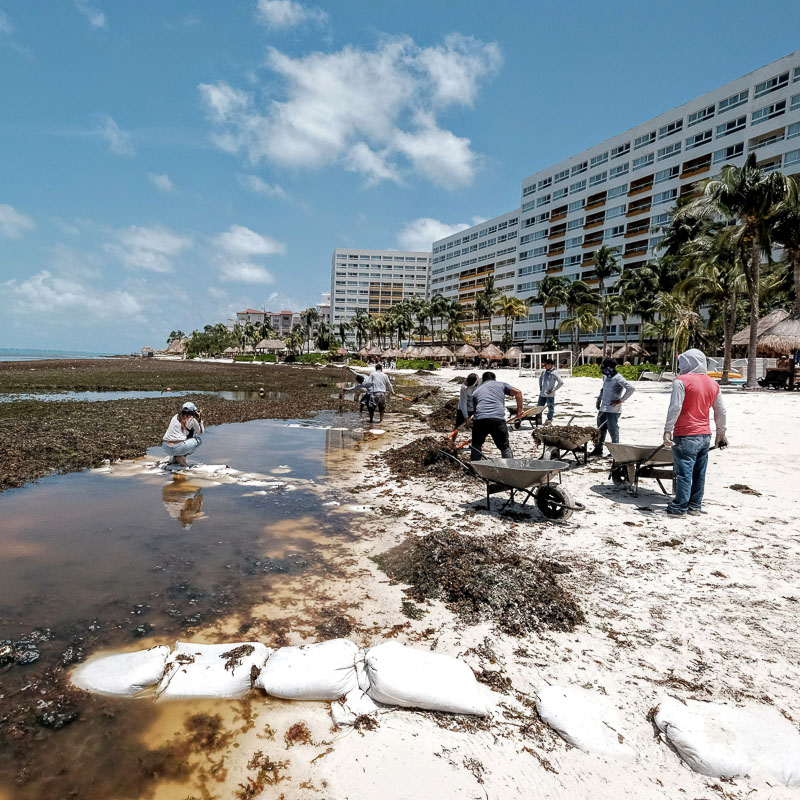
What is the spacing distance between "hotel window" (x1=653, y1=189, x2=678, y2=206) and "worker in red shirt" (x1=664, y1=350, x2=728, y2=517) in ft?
226

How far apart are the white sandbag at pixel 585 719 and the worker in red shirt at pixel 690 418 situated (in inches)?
167

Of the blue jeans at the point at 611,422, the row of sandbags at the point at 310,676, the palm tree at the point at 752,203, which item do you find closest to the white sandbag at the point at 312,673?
the row of sandbags at the point at 310,676

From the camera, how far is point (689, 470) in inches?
259

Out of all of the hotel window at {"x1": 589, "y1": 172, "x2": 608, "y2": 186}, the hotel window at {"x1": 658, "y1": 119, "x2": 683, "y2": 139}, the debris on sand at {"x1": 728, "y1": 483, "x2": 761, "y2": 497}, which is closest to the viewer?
the debris on sand at {"x1": 728, "y1": 483, "x2": 761, "y2": 497}

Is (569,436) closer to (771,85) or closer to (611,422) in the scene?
(611,422)

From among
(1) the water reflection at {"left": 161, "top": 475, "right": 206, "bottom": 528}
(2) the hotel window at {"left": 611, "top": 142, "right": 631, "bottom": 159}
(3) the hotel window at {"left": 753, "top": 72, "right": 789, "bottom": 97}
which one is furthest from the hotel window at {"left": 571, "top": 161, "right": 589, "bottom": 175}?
(1) the water reflection at {"left": 161, "top": 475, "right": 206, "bottom": 528}

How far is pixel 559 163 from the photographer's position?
79.4 meters

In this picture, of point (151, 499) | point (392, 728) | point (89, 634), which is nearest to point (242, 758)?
point (392, 728)

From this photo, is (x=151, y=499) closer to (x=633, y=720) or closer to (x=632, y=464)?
(x=633, y=720)

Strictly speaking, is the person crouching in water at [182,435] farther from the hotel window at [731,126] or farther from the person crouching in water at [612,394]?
the hotel window at [731,126]

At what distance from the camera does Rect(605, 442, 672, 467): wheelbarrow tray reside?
278 inches

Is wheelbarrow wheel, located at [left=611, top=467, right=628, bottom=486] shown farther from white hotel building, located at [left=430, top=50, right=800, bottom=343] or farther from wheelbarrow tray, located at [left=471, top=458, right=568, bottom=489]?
white hotel building, located at [left=430, top=50, right=800, bottom=343]

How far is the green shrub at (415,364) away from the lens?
64.2 metres

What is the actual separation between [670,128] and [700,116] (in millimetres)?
4119
